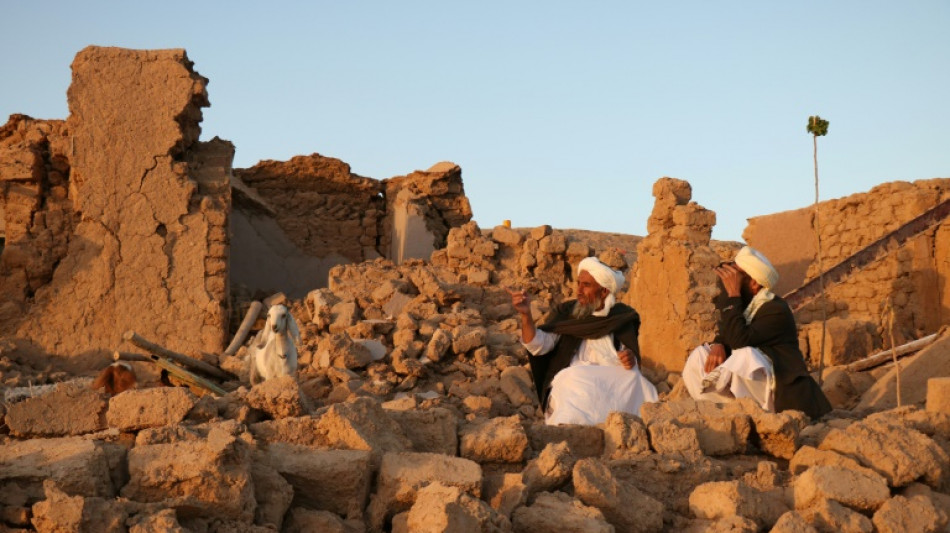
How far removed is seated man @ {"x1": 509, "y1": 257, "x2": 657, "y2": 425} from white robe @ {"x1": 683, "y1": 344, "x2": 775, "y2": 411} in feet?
1.21

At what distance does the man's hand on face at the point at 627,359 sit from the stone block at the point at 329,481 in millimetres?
3121

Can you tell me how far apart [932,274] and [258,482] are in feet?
35.0

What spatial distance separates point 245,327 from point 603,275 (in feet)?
22.0

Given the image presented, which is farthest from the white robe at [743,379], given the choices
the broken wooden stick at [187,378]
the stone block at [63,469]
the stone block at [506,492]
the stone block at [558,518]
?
the broken wooden stick at [187,378]

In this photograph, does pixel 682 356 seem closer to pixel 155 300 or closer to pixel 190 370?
pixel 190 370

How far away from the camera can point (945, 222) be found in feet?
40.4

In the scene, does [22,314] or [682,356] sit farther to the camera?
[22,314]

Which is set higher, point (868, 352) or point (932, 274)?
point (932, 274)

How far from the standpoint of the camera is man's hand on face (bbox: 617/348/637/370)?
6.63 m

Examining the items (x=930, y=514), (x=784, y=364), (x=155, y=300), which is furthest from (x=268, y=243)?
(x=930, y=514)

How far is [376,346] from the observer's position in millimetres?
10180

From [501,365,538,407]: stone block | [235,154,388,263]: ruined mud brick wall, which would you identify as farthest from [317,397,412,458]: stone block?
[235,154,388,263]: ruined mud brick wall

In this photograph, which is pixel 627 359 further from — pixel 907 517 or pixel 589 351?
pixel 907 517

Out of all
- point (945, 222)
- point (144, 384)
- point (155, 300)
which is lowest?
point (144, 384)
